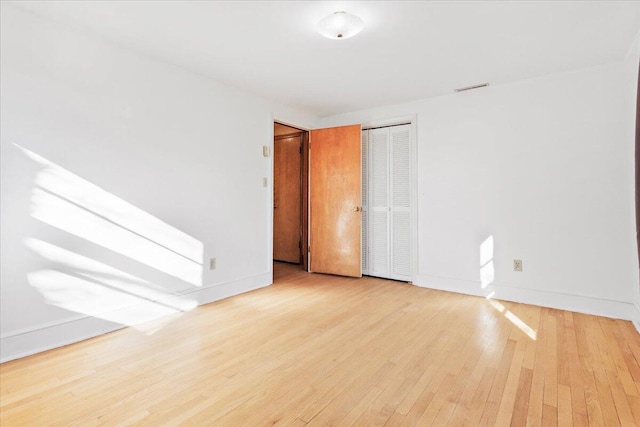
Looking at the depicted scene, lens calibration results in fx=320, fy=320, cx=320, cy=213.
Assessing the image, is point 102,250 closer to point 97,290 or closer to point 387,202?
point 97,290

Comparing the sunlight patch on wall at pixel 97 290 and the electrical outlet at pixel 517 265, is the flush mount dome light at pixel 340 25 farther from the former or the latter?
the electrical outlet at pixel 517 265

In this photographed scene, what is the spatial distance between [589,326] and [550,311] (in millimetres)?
380

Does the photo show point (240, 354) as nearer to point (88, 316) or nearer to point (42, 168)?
point (88, 316)

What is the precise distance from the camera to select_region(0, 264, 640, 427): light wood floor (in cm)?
152

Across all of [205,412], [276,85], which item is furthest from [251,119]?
[205,412]

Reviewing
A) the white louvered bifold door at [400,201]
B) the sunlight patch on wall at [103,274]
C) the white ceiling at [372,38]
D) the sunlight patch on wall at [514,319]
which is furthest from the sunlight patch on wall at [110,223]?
the sunlight patch on wall at [514,319]

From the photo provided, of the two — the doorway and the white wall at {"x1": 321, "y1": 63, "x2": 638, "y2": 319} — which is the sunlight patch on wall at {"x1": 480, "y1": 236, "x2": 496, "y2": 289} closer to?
the white wall at {"x1": 321, "y1": 63, "x2": 638, "y2": 319}

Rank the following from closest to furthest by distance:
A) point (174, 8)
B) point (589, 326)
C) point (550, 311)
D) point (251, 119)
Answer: point (174, 8), point (589, 326), point (550, 311), point (251, 119)

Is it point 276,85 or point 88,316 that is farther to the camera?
point 276,85

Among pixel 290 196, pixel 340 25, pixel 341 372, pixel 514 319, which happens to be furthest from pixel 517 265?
pixel 290 196

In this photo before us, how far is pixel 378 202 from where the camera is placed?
4355 millimetres

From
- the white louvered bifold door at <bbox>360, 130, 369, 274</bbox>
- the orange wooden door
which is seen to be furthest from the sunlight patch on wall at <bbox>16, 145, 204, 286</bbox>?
the white louvered bifold door at <bbox>360, 130, 369, 274</bbox>

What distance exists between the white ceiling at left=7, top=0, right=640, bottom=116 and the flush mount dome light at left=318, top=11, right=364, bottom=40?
4 centimetres

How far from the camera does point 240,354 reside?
6.97 feet
